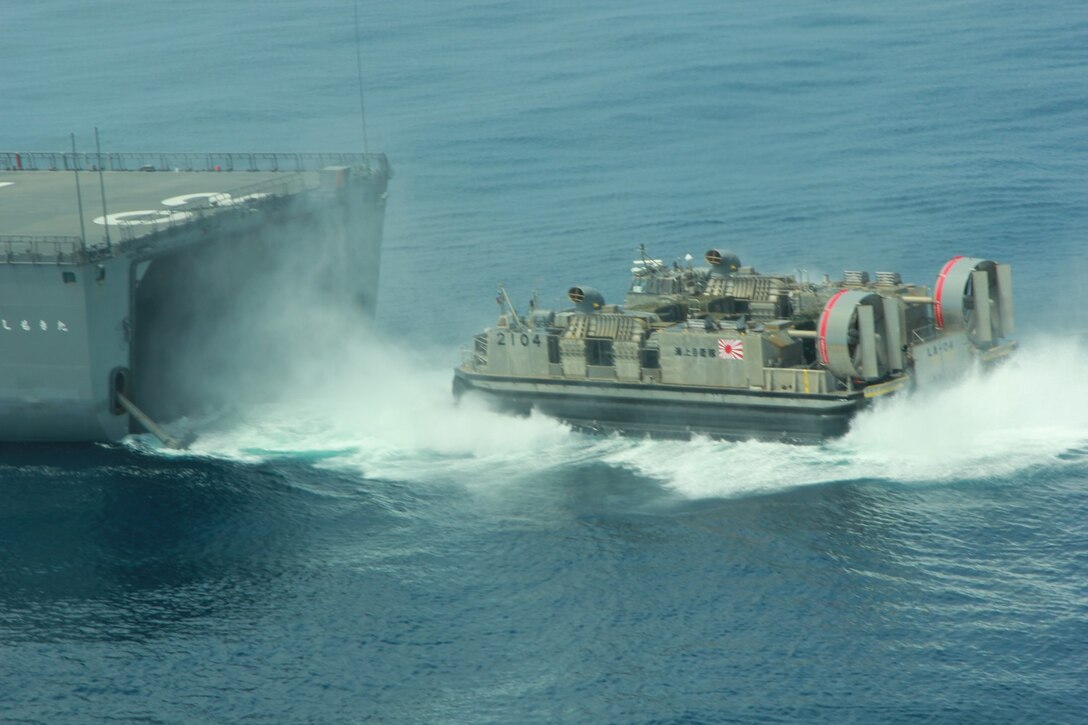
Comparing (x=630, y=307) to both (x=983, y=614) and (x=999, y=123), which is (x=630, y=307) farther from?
(x=999, y=123)

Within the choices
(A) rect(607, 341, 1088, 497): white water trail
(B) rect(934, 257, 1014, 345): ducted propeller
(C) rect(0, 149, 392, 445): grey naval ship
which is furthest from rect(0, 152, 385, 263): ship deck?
(B) rect(934, 257, 1014, 345): ducted propeller

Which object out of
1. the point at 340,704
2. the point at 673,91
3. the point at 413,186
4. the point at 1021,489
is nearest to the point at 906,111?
the point at 673,91

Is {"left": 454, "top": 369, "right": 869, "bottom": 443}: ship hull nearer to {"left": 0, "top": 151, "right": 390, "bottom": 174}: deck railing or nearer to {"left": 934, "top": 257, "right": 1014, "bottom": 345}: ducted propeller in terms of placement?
{"left": 934, "top": 257, "right": 1014, "bottom": 345}: ducted propeller

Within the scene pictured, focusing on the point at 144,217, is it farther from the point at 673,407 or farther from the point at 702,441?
the point at 702,441

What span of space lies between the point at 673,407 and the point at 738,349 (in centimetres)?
340

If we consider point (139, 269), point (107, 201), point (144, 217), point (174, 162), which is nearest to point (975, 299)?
point (139, 269)

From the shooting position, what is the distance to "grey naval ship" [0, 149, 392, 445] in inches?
2082

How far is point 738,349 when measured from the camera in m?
49.9

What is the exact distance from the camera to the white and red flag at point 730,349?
49.8m

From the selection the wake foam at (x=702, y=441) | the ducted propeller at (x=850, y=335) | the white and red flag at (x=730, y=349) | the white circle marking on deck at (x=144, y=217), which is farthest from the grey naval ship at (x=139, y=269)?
the ducted propeller at (x=850, y=335)

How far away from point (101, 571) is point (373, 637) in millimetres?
10415

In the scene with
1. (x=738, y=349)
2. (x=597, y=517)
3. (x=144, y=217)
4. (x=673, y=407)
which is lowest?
(x=597, y=517)

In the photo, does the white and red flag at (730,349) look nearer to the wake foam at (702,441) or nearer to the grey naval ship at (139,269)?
the wake foam at (702,441)

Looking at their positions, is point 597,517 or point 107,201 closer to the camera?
point 597,517
